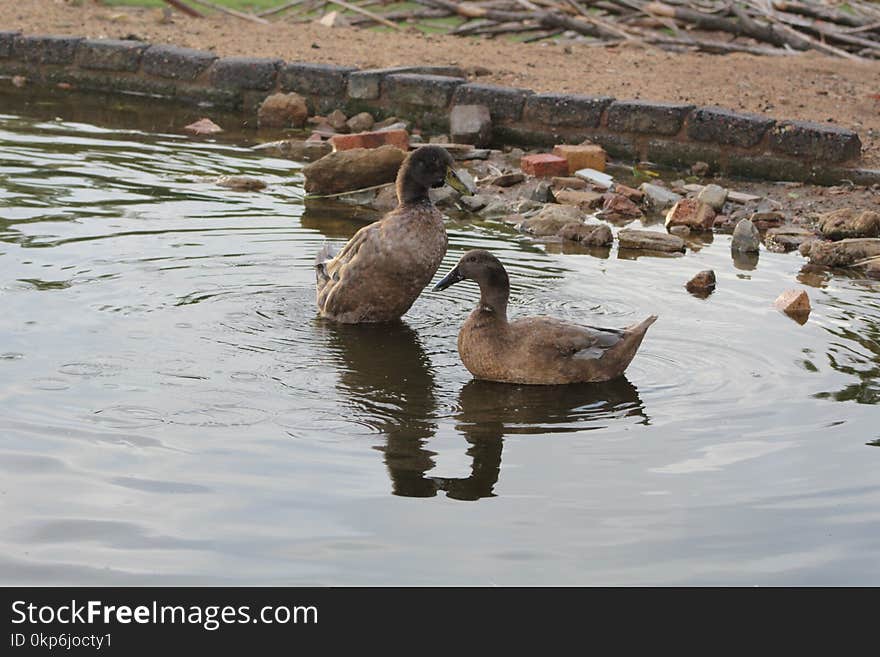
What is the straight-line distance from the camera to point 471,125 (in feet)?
45.6

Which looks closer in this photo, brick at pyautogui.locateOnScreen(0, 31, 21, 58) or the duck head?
the duck head

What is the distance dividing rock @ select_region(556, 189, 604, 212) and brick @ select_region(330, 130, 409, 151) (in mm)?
1705

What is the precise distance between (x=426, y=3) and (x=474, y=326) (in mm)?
12649

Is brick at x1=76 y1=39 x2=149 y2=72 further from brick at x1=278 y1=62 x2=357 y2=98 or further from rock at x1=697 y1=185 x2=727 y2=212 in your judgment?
rock at x1=697 y1=185 x2=727 y2=212

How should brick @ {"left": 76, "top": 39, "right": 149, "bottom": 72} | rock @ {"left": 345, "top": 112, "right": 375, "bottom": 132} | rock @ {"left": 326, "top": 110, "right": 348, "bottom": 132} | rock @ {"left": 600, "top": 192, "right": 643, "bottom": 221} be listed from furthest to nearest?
brick @ {"left": 76, "top": 39, "right": 149, "bottom": 72} < rock @ {"left": 326, "top": 110, "right": 348, "bottom": 132} < rock @ {"left": 345, "top": 112, "right": 375, "bottom": 132} < rock @ {"left": 600, "top": 192, "right": 643, "bottom": 221}

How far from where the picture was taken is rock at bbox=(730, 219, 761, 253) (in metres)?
10.4

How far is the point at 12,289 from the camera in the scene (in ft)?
27.1

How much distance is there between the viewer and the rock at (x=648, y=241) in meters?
10.4

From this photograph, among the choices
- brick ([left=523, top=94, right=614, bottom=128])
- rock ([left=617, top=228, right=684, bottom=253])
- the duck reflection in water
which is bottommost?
the duck reflection in water

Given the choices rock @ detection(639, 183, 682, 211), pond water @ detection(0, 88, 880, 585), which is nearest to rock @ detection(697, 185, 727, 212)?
rock @ detection(639, 183, 682, 211)

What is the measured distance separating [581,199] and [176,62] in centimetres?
640

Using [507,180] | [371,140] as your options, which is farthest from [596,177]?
[371,140]

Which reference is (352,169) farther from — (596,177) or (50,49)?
(50,49)

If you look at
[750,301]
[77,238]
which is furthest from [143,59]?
[750,301]
